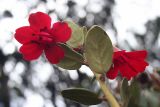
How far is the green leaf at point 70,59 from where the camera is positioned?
0.71 metres

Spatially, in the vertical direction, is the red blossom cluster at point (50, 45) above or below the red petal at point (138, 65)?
above

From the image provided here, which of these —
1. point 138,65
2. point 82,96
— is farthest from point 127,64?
point 82,96

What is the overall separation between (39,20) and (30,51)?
6cm

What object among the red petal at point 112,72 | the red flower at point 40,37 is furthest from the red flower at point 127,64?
the red flower at point 40,37

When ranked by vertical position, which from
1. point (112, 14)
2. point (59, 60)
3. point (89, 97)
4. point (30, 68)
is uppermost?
point (59, 60)

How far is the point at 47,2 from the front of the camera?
4.13 metres

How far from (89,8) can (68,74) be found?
1.18m

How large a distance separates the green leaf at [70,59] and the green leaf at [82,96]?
0.05 meters

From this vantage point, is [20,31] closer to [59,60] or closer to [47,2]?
[59,60]

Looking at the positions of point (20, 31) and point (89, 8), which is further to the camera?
point (89, 8)

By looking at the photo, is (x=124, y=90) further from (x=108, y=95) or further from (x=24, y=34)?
(x=24, y=34)

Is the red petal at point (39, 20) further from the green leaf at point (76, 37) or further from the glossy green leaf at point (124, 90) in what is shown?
the glossy green leaf at point (124, 90)

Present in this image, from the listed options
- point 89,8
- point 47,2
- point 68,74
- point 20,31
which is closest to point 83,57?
point 20,31

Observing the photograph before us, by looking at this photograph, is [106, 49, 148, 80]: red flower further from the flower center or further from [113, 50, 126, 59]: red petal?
the flower center
